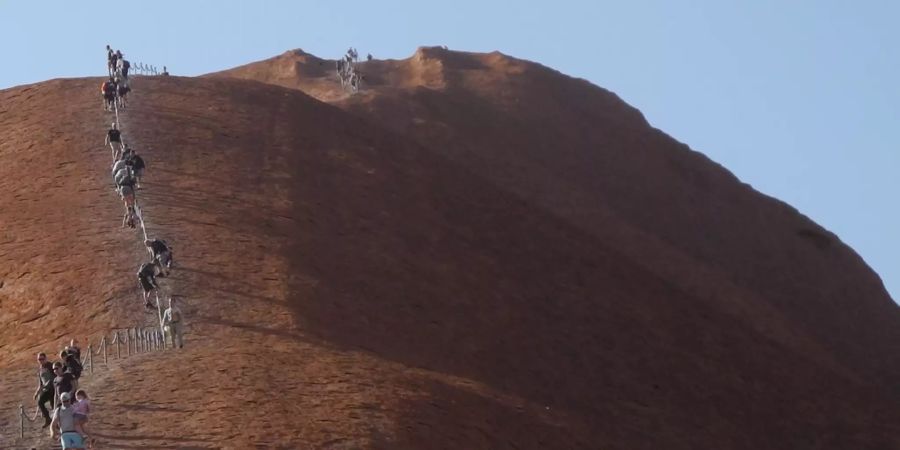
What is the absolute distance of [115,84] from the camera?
63000 mm

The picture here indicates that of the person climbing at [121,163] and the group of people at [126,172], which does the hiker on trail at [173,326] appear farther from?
the person climbing at [121,163]

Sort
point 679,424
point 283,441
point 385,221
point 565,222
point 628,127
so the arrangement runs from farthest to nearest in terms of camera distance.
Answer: point 628,127 < point 565,222 < point 385,221 < point 679,424 < point 283,441

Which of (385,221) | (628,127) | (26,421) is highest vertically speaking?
(628,127)

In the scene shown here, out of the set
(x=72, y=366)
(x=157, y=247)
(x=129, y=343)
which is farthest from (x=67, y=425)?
(x=157, y=247)

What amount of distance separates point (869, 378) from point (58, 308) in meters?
33.4

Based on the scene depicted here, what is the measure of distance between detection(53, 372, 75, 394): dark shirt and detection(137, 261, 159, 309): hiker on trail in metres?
9.08

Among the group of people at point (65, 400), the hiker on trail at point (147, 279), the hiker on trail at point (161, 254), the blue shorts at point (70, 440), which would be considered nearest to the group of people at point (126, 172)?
the hiker on trail at point (161, 254)

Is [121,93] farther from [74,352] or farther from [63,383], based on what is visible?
[63,383]

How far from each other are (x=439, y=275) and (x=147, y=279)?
11.8m

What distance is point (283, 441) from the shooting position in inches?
1252

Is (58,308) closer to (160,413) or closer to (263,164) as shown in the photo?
(160,413)

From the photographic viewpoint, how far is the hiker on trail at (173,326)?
1492 inches

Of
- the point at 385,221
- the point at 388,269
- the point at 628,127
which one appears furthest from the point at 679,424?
the point at 628,127

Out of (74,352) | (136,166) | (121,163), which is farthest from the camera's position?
(136,166)
